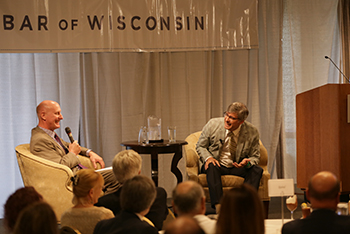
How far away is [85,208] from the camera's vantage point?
7.36 feet

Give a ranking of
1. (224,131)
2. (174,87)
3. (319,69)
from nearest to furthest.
Answer: (224,131), (174,87), (319,69)

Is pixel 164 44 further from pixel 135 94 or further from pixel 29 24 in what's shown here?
pixel 29 24

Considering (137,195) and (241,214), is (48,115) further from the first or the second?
(241,214)

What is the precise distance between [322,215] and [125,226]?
87 cm

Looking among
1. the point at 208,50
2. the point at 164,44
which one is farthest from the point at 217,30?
the point at 164,44

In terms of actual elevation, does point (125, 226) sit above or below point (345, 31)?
below

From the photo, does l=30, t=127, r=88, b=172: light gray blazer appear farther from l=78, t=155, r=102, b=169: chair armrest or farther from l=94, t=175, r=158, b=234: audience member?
l=94, t=175, r=158, b=234: audience member

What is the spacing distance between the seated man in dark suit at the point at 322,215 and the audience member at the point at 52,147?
1.81m

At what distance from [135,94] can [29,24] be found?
146 cm

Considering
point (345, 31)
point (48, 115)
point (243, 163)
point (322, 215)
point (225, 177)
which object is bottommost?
point (225, 177)

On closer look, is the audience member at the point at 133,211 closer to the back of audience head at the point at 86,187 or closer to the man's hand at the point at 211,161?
the back of audience head at the point at 86,187

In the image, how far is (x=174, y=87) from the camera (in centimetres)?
515

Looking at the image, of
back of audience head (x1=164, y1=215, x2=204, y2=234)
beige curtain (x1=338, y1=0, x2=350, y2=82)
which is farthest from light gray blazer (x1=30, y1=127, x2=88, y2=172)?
beige curtain (x1=338, y1=0, x2=350, y2=82)

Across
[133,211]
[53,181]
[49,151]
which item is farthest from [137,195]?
[49,151]
